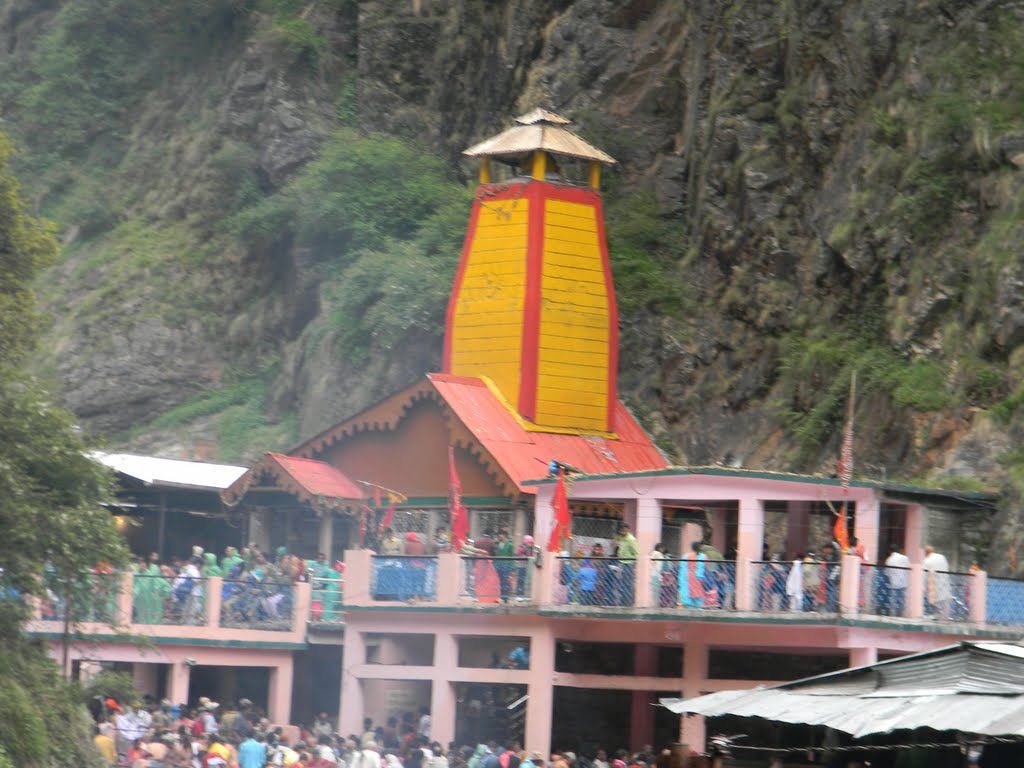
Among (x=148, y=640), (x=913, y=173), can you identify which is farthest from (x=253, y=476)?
(x=913, y=173)

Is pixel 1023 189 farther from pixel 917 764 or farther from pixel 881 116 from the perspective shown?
pixel 917 764

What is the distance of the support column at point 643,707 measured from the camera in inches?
1527

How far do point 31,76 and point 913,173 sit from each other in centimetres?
3981

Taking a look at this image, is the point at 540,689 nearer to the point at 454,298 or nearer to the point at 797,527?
the point at 797,527

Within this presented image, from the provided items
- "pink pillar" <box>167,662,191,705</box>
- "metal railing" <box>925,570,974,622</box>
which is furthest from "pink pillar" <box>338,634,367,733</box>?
"metal railing" <box>925,570,974,622</box>

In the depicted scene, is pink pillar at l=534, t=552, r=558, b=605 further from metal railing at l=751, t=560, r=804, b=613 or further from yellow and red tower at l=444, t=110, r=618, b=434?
yellow and red tower at l=444, t=110, r=618, b=434

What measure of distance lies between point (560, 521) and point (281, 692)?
7.63 metres

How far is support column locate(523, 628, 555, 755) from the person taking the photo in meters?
36.3

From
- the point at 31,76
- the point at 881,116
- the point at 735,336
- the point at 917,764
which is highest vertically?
the point at 31,76

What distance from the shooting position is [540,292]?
45.3m

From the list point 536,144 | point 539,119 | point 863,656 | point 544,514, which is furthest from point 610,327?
point 863,656

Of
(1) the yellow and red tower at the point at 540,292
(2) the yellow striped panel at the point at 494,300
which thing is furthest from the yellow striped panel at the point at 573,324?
(2) the yellow striped panel at the point at 494,300

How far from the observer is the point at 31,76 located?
7375 cm

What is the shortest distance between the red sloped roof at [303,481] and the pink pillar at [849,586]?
1300 cm
